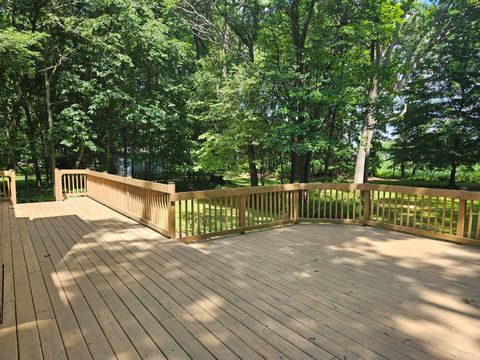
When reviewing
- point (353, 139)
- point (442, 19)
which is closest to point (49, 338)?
point (353, 139)

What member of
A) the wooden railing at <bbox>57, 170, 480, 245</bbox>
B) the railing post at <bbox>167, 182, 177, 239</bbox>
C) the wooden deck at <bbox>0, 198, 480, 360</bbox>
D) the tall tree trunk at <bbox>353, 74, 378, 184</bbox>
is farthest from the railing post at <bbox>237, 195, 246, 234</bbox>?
the tall tree trunk at <bbox>353, 74, 378, 184</bbox>

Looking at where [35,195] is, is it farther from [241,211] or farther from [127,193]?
[241,211]

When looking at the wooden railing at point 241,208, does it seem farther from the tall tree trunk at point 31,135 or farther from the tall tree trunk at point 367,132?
the tall tree trunk at point 31,135

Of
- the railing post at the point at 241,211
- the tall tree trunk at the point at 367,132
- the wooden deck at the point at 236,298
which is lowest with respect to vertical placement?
the wooden deck at the point at 236,298

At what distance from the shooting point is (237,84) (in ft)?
30.9

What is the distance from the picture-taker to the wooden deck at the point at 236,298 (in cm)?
205

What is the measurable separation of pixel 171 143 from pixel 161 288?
11.2 metres

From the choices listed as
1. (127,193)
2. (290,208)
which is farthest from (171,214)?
(290,208)

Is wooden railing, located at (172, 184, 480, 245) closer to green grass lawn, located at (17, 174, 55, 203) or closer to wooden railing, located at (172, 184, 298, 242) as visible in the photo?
wooden railing, located at (172, 184, 298, 242)

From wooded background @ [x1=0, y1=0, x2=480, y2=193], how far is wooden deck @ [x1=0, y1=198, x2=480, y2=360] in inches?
163

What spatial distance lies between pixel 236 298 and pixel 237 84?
7801 mm

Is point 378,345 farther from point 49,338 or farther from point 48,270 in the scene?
point 48,270

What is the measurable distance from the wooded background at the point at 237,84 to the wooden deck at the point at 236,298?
414 centimetres

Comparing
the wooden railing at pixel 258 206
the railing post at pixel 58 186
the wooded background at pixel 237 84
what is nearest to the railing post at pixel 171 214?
the wooden railing at pixel 258 206
